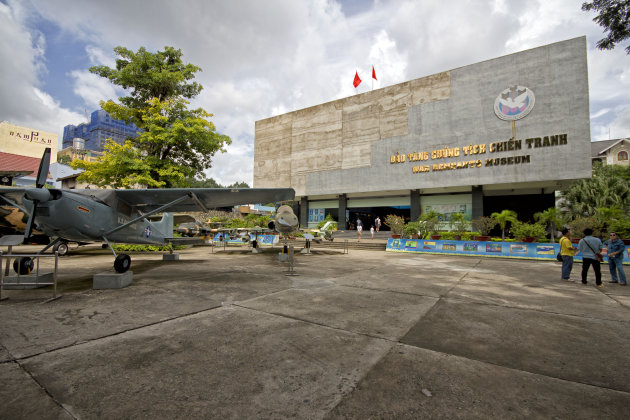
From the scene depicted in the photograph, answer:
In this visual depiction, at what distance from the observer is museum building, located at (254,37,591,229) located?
77.1 feet

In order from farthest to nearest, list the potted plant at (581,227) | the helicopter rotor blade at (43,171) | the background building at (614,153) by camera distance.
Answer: the background building at (614,153), the potted plant at (581,227), the helicopter rotor blade at (43,171)

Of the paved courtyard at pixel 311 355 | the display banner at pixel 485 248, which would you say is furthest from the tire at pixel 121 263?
the display banner at pixel 485 248

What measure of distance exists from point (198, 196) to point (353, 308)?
7.22 metres

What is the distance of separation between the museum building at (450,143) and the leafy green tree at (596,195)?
5.15 m

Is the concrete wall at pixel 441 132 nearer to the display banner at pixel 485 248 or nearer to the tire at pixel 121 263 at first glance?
the display banner at pixel 485 248

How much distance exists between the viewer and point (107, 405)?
225cm

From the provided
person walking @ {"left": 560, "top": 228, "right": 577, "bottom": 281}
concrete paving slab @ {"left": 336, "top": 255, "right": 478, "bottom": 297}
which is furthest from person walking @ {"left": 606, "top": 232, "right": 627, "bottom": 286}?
concrete paving slab @ {"left": 336, "top": 255, "right": 478, "bottom": 297}

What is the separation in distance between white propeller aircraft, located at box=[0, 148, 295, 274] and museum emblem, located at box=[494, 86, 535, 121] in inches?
993

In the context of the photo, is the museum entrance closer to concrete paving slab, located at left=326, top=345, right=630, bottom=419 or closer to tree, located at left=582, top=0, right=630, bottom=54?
tree, located at left=582, top=0, right=630, bottom=54

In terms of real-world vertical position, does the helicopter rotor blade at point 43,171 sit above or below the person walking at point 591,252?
above

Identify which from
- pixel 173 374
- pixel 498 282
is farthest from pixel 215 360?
pixel 498 282

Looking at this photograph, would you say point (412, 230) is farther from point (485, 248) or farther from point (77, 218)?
point (77, 218)

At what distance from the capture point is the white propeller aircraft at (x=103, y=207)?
7.05 m

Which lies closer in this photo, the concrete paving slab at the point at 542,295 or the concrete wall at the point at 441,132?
the concrete paving slab at the point at 542,295
